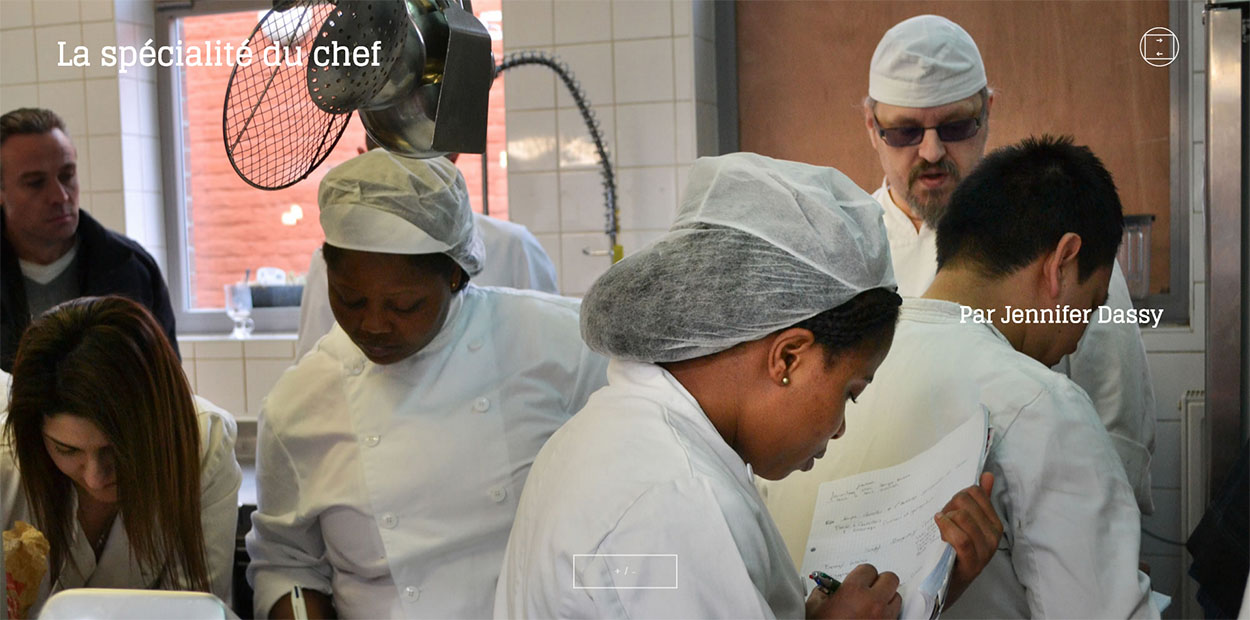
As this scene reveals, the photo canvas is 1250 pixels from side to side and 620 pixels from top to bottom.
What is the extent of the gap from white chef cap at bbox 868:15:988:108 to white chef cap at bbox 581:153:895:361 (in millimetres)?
499

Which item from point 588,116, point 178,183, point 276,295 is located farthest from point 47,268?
point 588,116

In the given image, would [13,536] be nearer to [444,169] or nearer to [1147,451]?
[444,169]

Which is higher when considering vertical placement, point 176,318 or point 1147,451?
point 176,318

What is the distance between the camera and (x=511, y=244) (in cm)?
171

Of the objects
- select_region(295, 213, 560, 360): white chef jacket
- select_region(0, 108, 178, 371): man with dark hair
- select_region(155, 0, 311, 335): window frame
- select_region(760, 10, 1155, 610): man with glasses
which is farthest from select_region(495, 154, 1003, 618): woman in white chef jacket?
select_region(155, 0, 311, 335): window frame

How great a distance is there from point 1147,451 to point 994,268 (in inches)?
16.7

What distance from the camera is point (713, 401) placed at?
0.73 m

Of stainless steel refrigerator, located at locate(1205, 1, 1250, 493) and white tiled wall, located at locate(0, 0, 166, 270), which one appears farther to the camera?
white tiled wall, located at locate(0, 0, 166, 270)

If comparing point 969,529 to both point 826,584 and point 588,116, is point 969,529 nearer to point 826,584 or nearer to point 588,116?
point 826,584

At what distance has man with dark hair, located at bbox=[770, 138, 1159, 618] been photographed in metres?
0.87

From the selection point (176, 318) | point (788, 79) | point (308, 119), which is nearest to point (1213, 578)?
point (788, 79)

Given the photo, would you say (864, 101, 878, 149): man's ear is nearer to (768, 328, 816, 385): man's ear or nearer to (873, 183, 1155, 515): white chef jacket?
(873, 183, 1155, 515): white chef jacket

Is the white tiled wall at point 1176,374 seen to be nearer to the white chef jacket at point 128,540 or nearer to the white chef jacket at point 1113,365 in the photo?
the white chef jacket at point 1113,365

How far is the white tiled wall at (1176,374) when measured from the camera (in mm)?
1177
